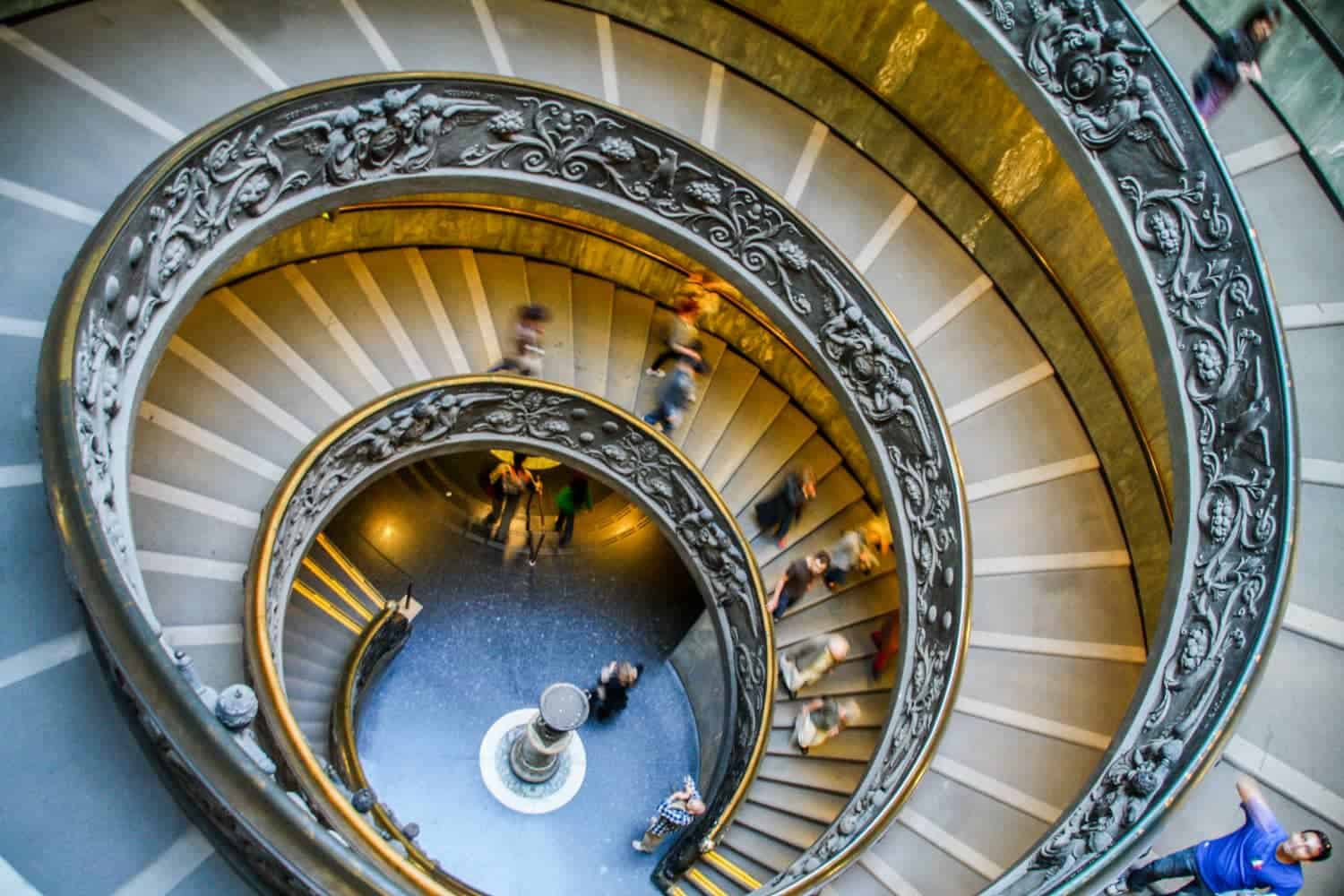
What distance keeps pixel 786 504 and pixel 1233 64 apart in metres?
5.71

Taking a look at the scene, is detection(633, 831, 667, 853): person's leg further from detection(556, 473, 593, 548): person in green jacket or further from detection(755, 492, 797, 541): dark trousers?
detection(556, 473, 593, 548): person in green jacket

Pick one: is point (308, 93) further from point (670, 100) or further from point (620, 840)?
point (620, 840)

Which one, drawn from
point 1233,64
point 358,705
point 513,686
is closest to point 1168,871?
point 1233,64

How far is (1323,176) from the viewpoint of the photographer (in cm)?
726

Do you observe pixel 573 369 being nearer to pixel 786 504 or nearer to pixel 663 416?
pixel 663 416

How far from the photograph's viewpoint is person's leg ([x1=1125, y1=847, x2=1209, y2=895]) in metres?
5.17

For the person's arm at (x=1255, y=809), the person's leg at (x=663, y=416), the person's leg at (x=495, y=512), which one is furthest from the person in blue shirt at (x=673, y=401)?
the person's arm at (x=1255, y=809)

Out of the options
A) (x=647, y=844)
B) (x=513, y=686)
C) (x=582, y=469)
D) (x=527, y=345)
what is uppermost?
(x=527, y=345)

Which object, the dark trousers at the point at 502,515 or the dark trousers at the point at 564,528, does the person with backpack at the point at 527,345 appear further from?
the dark trousers at the point at 564,528

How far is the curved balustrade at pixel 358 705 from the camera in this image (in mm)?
8297

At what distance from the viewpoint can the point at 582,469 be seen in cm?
1048

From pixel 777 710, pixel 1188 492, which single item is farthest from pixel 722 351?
pixel 1188 492

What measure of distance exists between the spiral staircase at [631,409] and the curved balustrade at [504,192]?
15.2 inches

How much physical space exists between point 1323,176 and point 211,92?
8545mm
